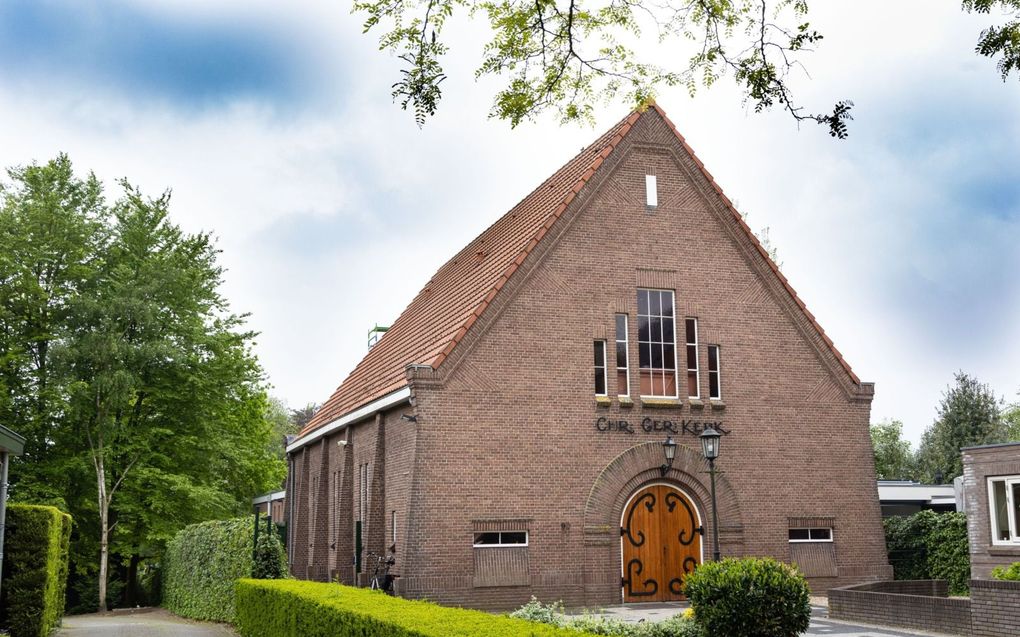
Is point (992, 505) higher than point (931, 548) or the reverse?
higher

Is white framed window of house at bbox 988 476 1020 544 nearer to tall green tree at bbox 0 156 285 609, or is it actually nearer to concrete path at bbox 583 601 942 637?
concrete path at bbox 583 601 942 637

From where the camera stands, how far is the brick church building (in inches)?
811

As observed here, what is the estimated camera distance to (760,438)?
75.8 feet

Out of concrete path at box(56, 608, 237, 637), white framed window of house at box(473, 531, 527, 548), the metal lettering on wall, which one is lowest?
concrete path at box(56, 608, 237, 637)

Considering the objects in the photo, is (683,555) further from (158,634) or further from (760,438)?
(158,634)

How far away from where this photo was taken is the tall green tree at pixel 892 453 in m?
71.9

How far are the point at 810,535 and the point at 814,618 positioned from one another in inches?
185

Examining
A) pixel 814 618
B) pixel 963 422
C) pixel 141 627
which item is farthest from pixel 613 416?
pixel 963 422

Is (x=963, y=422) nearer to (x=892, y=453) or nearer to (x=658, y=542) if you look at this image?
(x=892, y=453)

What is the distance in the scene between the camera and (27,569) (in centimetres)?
1738

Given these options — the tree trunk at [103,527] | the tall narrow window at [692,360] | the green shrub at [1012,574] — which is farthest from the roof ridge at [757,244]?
the tree trunk at [103,527]

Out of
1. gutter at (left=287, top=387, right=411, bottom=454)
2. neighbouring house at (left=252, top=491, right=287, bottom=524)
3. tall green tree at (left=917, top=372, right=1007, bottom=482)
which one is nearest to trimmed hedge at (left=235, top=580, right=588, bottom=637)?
gutter at (left=287, top=387, right=411, bottom=454)

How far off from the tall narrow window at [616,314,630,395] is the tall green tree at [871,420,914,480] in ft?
155

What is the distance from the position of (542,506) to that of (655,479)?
2672mm
